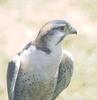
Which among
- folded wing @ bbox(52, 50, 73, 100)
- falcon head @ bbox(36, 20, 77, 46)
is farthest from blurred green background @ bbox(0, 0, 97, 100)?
falcon head @ bbox(36, 20, 77, 46)

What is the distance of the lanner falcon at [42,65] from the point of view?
4.50 m

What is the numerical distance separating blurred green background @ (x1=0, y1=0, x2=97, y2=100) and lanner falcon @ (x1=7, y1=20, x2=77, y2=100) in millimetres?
1922

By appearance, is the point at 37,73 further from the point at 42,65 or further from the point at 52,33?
the point at 52,33

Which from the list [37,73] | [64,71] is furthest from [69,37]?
[37,73]

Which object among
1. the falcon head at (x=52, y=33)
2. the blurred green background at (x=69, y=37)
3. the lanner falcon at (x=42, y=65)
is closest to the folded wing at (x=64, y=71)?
the lanner falcon at (x=42, y=65)

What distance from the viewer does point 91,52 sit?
7742 mm

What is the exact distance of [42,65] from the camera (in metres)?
4.54

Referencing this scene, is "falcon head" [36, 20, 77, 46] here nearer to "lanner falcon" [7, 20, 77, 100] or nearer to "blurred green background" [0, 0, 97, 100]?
"lanner falcon" [7, 20, 77, 100]

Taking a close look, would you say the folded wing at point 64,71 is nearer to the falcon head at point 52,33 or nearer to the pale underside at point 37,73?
the pale underside at point 37,73

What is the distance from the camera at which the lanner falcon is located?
4.50 m

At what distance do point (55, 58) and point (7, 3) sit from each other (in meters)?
4.63

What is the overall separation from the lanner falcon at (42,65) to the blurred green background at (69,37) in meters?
1.92

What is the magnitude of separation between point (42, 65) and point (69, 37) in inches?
141

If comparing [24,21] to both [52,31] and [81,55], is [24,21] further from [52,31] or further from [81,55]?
[52,31]
